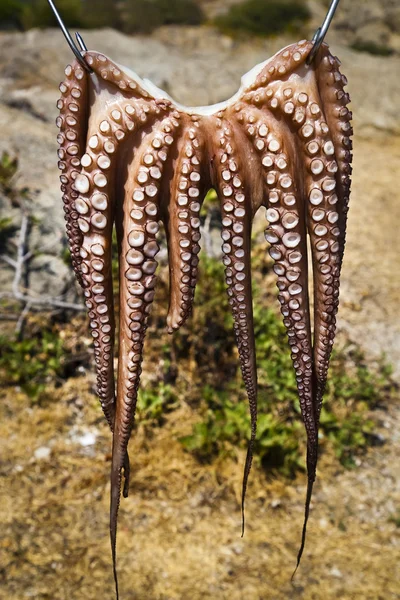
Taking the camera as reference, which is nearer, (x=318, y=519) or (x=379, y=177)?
(x=318, y=519)

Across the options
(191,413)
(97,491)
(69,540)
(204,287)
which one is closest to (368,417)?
(191,413)

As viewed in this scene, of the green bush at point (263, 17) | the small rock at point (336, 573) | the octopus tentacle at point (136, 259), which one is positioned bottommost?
the small rock at point (336, 573)

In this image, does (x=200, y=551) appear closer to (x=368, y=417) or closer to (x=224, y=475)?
(x=224, y=475)

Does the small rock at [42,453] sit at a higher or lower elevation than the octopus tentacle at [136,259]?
lower

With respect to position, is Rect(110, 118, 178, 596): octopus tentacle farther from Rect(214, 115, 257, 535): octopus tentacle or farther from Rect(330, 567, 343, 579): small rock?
Rect(330, 567, 343, 579): small rock

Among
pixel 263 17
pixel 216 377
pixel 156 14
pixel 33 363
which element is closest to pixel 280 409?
pixel 216 377

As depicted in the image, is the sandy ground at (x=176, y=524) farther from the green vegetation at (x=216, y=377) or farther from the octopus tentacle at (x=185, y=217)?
the octopus tentacle at (x=185, y=217)

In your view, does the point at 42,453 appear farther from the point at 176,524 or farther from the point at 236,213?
the point at 236,213

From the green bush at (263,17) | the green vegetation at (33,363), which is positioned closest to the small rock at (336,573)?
the green vegetation at (33,363)
